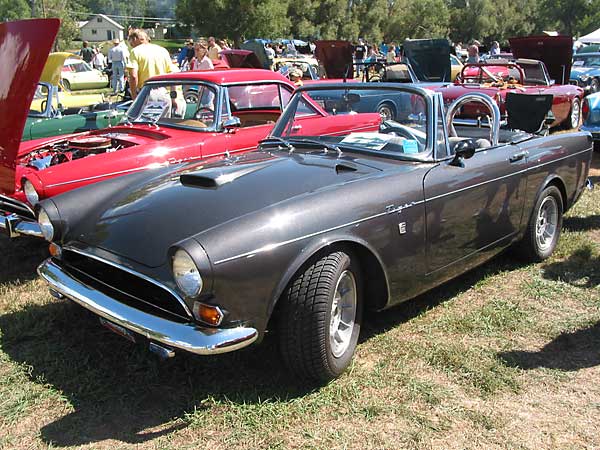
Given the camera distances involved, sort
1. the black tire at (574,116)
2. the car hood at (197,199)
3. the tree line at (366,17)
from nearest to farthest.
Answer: the car hood at (197,199)
the black tire at (574,116)
the tree line at (366,17)

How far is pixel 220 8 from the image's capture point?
38.0 meters

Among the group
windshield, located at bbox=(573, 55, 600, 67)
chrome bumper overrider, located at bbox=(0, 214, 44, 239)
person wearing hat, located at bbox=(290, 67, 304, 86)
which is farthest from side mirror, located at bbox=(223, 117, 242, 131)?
windshield, located at bbox=(573, 55, 600, 67)

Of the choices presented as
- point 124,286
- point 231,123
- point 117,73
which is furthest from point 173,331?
point 117,73

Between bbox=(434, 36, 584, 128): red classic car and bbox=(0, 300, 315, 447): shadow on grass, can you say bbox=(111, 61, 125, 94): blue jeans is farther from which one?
bbox=(0, 300, 315, 447): shadow on grass

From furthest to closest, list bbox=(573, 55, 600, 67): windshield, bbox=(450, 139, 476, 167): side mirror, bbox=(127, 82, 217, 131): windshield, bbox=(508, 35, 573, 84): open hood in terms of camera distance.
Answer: bbox=(573, 55, 600, 67): windshield < bbox=(508, 35, 573, 84): open hood < bbox=(127, 82, 217, 131): windshield < bbox=(450, 139, 476, 167): side mirror

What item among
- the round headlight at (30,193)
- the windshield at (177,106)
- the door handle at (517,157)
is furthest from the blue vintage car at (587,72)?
the round headlight at (30,193)

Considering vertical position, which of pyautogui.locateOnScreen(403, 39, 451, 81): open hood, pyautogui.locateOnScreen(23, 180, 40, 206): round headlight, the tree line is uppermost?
the tree line

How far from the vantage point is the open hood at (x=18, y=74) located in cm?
460

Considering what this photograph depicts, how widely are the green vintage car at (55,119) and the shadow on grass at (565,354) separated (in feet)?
19.2

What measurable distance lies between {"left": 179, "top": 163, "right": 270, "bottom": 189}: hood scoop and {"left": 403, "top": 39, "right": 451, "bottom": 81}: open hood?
29.5ft

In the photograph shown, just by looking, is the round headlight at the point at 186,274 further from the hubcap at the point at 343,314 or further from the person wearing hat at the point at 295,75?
the person wearing hat at the point at 295,75

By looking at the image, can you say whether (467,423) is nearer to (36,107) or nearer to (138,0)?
(36,107)

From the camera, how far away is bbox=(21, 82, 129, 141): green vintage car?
23.8ft

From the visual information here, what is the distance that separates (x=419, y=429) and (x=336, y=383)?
524 mm
